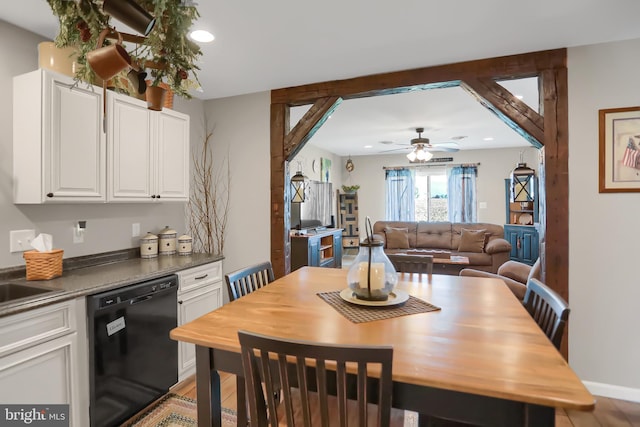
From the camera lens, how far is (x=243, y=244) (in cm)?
337

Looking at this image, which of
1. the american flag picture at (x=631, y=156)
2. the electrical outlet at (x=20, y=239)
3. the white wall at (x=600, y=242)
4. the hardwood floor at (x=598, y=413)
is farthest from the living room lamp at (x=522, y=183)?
the electrical outlet at (x=20, y=239)

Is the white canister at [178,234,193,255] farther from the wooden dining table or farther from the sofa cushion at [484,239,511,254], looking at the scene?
the sofa cushion at [484,239,511,254]

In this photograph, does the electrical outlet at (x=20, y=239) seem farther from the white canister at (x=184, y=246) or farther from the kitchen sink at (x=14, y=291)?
the white canister at (x=184, y=246)

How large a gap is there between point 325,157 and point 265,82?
14.3 ft

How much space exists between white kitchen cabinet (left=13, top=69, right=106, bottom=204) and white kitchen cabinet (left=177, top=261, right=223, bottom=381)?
86cm

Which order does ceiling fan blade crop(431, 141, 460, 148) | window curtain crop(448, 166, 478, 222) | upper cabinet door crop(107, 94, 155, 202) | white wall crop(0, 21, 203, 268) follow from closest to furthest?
white wall crop(0, 21, 203, 268)
upper cabinet door crop(107, 94, 155, 202)
ceiling fan blade crop(431, 141, 460, 148)
window curtain crop(448, 166, 478, 222)

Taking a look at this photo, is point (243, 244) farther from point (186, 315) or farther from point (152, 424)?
point (152, 424)

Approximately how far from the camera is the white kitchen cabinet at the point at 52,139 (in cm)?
187

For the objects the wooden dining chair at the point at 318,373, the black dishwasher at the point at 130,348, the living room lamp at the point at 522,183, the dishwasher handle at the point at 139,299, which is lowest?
the black dishwasher at the point at 130,348

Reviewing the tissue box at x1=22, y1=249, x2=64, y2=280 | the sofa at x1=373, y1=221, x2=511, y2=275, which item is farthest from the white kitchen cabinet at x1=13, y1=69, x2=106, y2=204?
the sofa at x1=373, y1=221, x2=511, y2=275

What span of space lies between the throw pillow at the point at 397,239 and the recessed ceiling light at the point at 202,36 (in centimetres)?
469

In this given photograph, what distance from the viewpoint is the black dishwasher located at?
1.81m

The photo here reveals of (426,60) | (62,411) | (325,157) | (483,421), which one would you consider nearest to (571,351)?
(483,421)

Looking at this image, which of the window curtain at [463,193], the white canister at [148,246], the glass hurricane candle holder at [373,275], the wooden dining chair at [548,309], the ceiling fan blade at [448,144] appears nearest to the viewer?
the wooden dining chair at [548,309]
